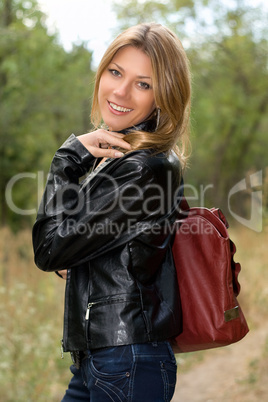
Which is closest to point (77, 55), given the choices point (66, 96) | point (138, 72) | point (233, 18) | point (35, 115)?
point (66, 96)

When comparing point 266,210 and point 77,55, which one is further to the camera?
point 77,55

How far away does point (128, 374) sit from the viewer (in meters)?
1.66

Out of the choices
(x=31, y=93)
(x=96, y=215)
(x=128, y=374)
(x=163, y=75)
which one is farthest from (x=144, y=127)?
(x=31, y=93)

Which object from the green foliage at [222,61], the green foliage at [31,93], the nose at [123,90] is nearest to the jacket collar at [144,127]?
the nose at [123,90]

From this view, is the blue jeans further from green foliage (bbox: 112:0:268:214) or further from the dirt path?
green foliage (bbox: 112:0:268:214)

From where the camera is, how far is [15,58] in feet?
39.0

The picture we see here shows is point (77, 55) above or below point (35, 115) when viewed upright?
above

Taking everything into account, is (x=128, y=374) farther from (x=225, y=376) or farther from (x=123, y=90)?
(x=225, y=376)

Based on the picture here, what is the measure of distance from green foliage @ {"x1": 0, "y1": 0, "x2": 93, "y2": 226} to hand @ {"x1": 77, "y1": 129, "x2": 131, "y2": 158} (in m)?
9.30

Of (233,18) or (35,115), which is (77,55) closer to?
(35,115)

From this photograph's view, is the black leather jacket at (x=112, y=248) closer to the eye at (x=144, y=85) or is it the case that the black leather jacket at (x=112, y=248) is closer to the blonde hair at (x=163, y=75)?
the blonde hair at (x=163, y=75)

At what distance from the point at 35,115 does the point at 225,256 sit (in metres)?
11.9

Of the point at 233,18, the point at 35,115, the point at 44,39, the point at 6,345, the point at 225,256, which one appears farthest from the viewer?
the point at 233,18

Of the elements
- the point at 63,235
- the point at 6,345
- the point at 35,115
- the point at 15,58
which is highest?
the point at 15,58
